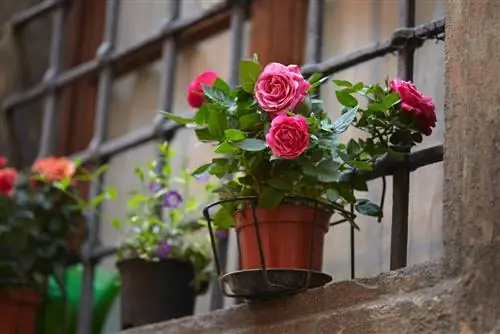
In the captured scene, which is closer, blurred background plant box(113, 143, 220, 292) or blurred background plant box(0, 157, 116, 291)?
blurred background plant box(113, 143, 220, 292)

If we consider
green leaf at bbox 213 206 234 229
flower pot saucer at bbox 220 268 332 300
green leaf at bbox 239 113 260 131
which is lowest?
flower pot saucer at bbox 220 268 332 300

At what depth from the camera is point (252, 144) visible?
1.43 meters

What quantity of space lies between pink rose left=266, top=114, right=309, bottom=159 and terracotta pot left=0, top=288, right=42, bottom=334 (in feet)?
2.96

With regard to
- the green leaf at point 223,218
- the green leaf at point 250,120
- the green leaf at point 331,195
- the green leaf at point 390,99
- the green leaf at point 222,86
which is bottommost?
the green leaf at point 223,218

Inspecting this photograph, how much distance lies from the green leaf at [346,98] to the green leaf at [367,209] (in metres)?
0.14

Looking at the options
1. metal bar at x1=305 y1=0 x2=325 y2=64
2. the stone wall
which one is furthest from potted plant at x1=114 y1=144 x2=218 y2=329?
the stone wall

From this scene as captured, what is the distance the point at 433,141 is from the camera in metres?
1.67

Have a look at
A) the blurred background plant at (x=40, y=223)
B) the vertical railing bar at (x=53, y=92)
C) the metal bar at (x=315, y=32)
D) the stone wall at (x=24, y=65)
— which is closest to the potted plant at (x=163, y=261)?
the blurred background plant at (x=40, y=223)

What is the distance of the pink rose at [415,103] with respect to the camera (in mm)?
1453

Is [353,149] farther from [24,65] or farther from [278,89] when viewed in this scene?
[24,65]

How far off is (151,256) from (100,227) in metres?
0.47

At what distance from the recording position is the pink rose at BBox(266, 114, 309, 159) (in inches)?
54.6

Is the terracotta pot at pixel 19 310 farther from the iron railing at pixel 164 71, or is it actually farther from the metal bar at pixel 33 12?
the metal bar at pixel 33 12

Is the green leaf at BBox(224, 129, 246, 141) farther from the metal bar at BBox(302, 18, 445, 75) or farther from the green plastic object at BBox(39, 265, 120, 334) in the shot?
the green plastic object at BBox(39, 265, 120, 334)
